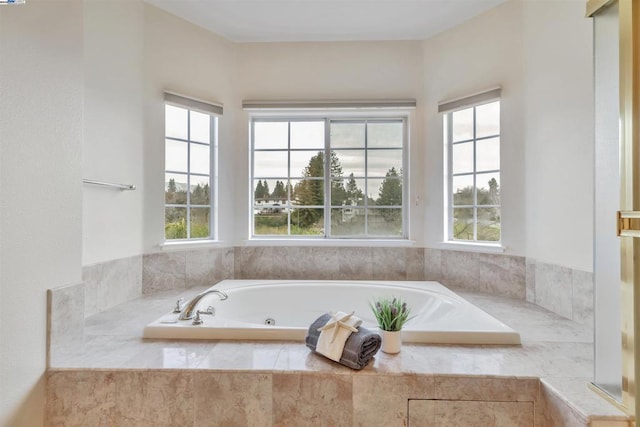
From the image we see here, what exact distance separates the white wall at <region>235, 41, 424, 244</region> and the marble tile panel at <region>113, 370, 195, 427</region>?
1.52 meters

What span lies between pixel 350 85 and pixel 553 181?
165 centimetres

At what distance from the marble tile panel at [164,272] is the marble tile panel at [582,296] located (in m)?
2.54

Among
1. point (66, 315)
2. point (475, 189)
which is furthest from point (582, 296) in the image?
point (66, 315)

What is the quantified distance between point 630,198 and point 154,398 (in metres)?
1.76

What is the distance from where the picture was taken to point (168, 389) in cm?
117

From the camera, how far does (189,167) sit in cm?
247

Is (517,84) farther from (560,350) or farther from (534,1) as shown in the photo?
(560,350)

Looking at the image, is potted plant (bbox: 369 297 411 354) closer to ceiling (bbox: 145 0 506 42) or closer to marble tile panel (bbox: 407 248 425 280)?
marble tile panel (bbox: 407 248 425 280)

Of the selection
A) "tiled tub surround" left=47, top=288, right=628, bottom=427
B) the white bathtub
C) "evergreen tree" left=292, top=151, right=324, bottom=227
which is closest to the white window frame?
the white bathtub

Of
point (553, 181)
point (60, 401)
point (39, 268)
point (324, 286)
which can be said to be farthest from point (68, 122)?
point (553, 181)

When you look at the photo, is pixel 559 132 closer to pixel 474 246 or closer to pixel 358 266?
pixel 474 246

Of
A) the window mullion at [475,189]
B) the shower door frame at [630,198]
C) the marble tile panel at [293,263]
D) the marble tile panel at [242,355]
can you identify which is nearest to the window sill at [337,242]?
the marble tile panel at [293,263]

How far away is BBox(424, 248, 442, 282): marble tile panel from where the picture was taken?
8.17 ft

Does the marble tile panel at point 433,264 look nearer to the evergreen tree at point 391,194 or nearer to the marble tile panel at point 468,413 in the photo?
the evergreen tree at point 391,194
